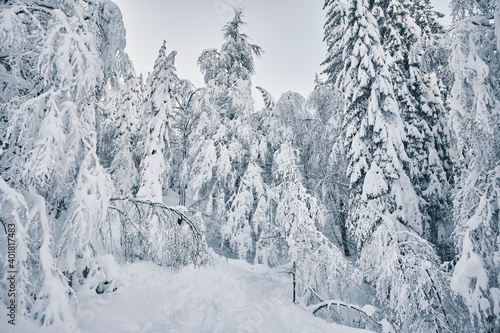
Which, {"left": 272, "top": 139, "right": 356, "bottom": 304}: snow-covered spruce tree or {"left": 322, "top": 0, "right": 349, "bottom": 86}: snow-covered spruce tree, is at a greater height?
{"left": 322, "top": 0, "right": 349, "bottom": 86}: snow-covered spruce tree

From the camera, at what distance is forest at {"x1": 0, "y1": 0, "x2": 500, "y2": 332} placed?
14.7ft

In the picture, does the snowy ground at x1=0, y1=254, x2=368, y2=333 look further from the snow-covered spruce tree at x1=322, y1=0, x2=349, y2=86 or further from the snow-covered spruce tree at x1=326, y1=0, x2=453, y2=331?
the snow-covered spruce tree at x1=322, y1=0, x2=349, y2=86

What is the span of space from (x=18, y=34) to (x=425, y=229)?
568 inches

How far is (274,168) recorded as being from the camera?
41.5 feet

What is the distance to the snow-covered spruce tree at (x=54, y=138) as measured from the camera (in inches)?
163

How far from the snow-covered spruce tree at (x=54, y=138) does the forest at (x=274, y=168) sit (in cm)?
3

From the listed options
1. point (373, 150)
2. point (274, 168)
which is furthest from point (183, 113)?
point (373, 150)

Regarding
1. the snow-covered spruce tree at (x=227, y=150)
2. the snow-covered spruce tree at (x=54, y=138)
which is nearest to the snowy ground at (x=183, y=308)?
the snow-covered spruce tree at (x=54, y=138)

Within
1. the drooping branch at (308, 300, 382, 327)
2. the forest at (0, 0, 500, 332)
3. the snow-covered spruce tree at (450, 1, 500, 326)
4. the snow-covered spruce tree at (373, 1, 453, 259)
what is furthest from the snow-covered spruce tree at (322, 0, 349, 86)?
the drooping branch at (308, 300, 382, 327)

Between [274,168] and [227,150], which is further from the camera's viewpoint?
[227,150]

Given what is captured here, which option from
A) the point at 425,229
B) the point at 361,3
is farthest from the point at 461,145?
the point at 361,3

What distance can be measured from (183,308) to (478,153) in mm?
8296

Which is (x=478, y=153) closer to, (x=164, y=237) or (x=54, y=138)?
(x=164, y=237)

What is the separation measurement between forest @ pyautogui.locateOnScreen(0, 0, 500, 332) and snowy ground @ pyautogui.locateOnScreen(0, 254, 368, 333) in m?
0.39
